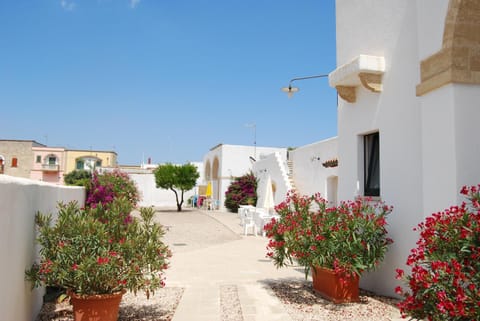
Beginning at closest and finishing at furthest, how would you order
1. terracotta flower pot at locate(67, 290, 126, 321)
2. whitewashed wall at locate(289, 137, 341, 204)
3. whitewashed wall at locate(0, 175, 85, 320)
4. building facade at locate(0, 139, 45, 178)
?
whitewashed wall at locate(0, 175, 85, 320) < terracotta flower pot at locate(67, 290, 126, 321) < whitewashed wall at locate(289, 137, 341, 204) < building facade at locate(0, 139, 45, 178)

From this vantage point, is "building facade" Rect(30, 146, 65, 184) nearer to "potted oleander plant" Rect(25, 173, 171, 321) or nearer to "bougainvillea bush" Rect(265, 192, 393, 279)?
"potted oleander plant" Rect(25, 173, 171, 321)

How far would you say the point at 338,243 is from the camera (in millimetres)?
5023

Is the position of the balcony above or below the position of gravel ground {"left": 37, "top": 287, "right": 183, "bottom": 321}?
above

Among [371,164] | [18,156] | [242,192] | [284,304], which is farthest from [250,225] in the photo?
[18,156]

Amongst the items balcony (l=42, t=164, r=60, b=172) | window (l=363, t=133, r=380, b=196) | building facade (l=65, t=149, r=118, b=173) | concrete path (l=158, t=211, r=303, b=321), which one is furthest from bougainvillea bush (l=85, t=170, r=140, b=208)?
balcony (l=42, t=164, r=60, b=172)

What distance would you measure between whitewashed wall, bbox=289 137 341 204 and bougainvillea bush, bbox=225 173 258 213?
638 cm

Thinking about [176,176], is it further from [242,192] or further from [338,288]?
[338,288]

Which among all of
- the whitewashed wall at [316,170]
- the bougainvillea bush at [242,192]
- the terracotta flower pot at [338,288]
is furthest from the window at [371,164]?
the bougainvillea bush at [242,192]

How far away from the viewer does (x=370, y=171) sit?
617 cm

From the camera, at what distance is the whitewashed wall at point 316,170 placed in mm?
15711

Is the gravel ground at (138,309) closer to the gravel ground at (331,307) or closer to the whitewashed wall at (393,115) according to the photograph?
the gravel ground at (331,307)

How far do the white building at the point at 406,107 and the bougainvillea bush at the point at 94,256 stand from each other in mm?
3128

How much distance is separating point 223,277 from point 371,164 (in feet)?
11.3

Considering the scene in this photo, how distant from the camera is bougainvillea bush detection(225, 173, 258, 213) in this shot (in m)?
26.0
